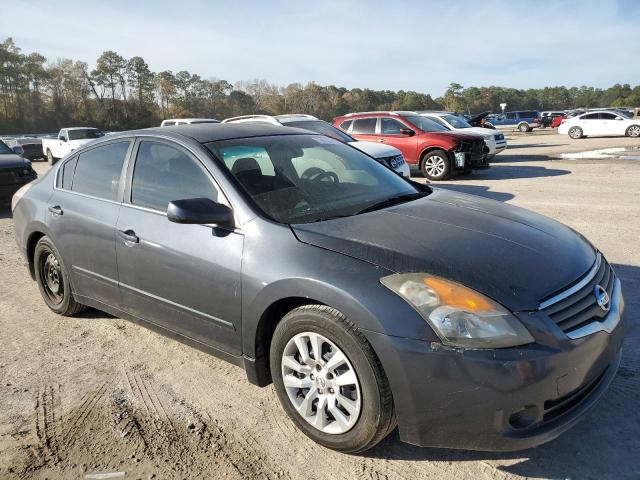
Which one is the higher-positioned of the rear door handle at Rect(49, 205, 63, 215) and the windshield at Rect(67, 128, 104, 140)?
the rear door handle at Rect(49, 205, 63, 215)

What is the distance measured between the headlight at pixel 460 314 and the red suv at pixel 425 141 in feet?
34.7

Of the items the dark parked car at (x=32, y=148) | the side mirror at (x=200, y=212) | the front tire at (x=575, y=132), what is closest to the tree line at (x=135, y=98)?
the dark parked car at (x=32, y=148)

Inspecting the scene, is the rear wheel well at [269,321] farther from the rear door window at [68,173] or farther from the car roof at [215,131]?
the rear door window at [68,173]

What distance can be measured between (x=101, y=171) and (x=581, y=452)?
367cm

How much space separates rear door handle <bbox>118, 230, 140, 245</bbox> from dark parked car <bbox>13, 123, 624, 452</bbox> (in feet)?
0.06

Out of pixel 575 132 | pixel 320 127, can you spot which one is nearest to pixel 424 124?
pixel 320 127

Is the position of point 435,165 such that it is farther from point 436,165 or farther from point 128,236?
point 128,236

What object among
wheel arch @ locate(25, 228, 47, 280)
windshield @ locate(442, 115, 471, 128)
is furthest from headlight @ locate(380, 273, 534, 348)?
windshield @ locate(442, 115, 471, 128)

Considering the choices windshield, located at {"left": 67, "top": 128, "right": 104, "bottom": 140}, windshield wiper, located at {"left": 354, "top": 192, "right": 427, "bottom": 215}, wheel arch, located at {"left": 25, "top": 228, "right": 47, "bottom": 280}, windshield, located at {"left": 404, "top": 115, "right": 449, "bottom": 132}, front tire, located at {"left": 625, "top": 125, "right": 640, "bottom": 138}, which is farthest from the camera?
front tire, located at {"left": 625, "top": 125, "right": 640, "bottom": 138}

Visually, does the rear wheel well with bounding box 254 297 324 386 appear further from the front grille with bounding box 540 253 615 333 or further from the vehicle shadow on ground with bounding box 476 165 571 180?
the vehicle shadow on ground with bounding box 476 165 571 180

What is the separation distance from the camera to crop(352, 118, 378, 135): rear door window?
44.3 ft

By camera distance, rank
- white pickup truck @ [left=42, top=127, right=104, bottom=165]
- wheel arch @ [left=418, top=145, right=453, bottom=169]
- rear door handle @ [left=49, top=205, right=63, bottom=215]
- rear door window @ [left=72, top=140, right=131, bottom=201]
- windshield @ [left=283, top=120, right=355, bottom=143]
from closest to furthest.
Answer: rear door window @ [left=72, top=140, right=131, bottom=201] < rear door handle @ [left=49, top=205, right=63, bottom=215] < windshield @ [left=283, top=120, right=355, bottom=143] < wheel arch @ [left=418, top=145, right=453, bottom=169] < white pickup truck @ [left=42, top=127, right=104, bottom=165]

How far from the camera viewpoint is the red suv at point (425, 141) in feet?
40.7

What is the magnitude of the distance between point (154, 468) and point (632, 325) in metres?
3.37
